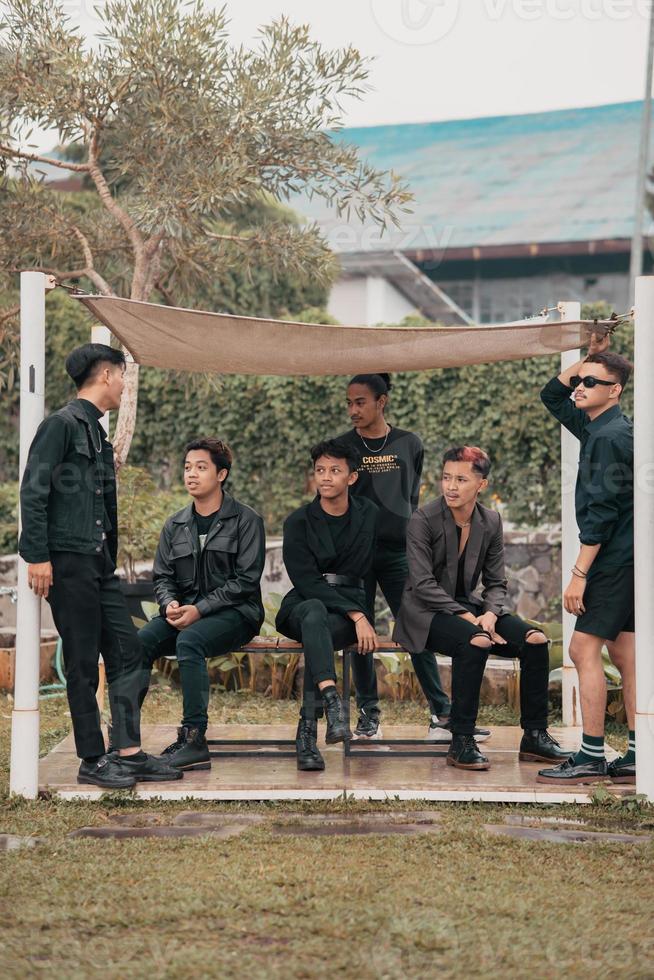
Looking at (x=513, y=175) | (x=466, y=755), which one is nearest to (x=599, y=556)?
(x=466, y=755)

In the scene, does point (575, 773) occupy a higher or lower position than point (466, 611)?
lower

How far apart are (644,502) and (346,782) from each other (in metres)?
1.66

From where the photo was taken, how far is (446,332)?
5.05m

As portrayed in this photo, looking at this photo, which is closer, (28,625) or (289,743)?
(28,625)

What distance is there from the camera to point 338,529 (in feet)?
18.4

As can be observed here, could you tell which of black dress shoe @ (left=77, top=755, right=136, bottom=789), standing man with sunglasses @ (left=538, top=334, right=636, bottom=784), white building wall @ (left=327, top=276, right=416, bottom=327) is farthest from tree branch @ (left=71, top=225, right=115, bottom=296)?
white building wall @ (left=327, top=276, right=416, bottom=327)

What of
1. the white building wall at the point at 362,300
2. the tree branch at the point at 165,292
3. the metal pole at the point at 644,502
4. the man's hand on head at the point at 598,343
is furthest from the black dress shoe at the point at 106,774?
the white building wall at the point at 362,300

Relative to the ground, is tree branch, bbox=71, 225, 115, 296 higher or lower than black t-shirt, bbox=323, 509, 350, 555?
higher

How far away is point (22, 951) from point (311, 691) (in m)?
2.29

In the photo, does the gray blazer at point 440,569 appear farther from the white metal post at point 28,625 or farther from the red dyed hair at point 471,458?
the white metal post at point 28,625

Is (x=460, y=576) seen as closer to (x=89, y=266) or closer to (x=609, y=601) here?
(x=609, y=601)

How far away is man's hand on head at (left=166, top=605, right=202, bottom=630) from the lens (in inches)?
211

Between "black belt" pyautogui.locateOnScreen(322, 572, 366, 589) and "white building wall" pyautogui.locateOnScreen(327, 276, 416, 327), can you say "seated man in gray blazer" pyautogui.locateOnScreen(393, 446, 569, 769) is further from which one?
"white building wall" pyautogui.locateOnScreen(327, 276, 416, 327)

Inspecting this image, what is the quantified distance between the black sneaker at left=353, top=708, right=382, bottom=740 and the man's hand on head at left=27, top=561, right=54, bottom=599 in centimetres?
191
